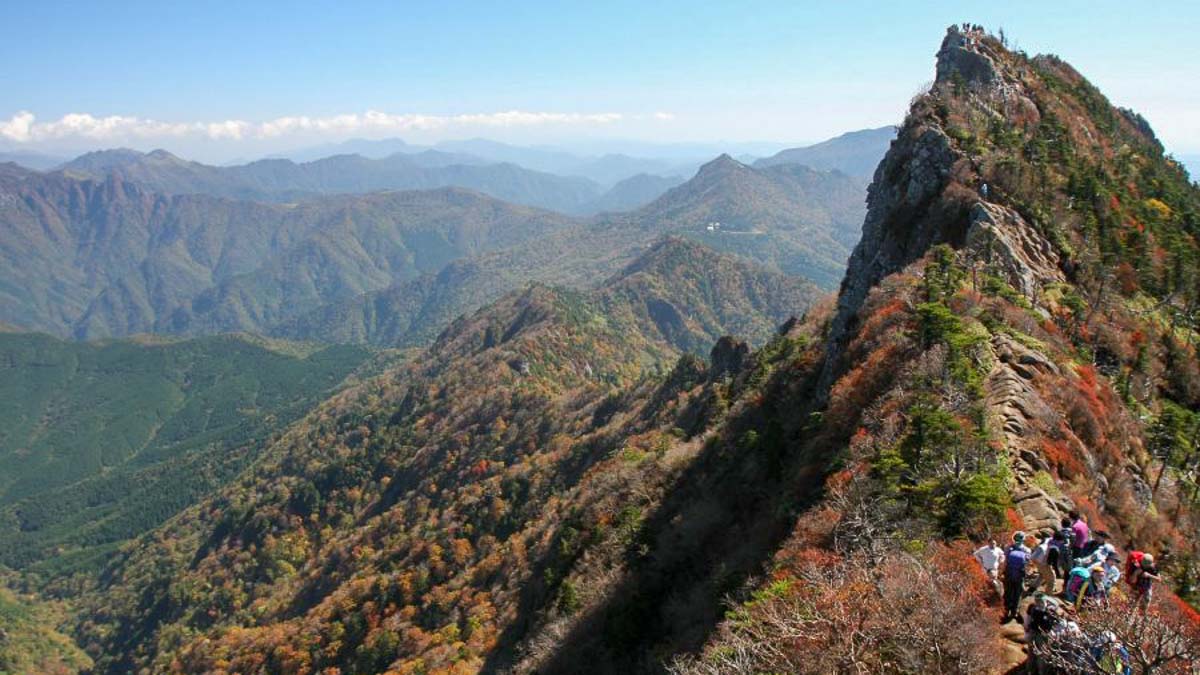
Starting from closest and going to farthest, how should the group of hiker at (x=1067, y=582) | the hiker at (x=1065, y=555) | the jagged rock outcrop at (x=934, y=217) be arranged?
the group of hiker at (x=1067, y=582)
the hiker at (x=1065, y=555)
the jagged rock outcrop at (x=934, y=217)

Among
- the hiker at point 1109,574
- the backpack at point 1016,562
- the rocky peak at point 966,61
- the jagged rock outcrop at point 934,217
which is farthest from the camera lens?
the rocky peak at point 966,61

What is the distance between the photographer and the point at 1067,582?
17.3 meters

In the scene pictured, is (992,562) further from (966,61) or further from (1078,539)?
(966,61)

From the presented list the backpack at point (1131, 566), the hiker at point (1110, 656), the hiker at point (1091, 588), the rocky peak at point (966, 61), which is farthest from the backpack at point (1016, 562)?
the rocky peak at point (966, 61)

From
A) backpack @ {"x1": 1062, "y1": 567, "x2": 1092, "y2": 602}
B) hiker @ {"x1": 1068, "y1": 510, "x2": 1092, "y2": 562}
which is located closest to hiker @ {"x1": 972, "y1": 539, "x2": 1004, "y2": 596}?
backpack @ {"x1": 1062, "y1": 567, "x2": 1092, "y2": 602}

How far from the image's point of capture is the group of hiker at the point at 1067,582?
13185 mm

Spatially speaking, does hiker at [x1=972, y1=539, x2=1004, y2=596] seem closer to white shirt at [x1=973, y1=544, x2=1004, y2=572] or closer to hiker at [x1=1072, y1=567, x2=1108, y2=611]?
white shirt at [x1=973, y1=544, x2=1004, y2=572]

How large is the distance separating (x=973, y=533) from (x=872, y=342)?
20147 millimetres

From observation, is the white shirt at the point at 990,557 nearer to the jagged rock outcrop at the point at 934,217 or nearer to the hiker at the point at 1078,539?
the hiker at the point at 1078,539

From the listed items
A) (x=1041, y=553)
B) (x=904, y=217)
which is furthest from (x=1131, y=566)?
(x=904, y=217)

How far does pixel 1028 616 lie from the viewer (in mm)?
15625

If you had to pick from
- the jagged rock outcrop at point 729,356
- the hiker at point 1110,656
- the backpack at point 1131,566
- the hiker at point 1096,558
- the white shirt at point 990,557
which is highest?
the hiker at point 1110,656

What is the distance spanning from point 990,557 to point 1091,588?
2.40 meters

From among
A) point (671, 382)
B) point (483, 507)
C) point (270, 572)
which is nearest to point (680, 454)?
point (671, 382)
